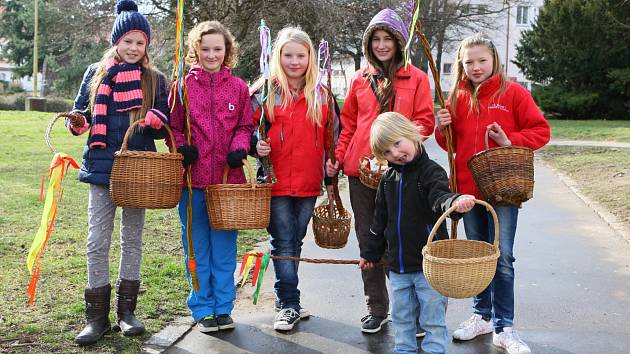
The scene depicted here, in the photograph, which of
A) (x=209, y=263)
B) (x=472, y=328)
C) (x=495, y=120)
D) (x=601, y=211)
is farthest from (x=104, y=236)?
(x=601, y=211)

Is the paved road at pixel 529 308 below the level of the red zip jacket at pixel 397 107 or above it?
below

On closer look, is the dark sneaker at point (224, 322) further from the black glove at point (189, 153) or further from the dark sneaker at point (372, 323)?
the black glove at point (189, 153)

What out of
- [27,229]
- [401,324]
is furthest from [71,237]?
[401,324]

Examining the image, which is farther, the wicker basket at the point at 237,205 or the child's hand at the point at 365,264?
the wicker basket at the point at 237,205

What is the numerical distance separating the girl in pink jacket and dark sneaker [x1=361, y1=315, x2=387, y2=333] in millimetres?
889

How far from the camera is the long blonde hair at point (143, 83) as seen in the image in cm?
454

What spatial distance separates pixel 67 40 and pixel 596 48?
21.0 metres

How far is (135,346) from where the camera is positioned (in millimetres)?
4418

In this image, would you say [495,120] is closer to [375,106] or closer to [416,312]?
[375,106]

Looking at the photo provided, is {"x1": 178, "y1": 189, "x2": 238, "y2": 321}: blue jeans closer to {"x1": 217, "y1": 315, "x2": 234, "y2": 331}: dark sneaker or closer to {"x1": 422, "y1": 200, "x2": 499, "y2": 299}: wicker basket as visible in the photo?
{"x1": 217, "y1": 315, "x2": 234, "y2": 331}: dark sneaker

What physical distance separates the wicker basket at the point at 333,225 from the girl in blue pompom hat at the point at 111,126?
3.94 ft

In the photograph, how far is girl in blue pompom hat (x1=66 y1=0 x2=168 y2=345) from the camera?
4.48 meters

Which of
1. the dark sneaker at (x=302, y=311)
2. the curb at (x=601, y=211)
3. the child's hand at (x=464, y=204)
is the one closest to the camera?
the child's hand at (x=464, y=204)

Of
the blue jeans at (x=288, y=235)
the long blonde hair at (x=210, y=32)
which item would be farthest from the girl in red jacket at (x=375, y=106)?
the long blonde hair at (x=210, y=32)
